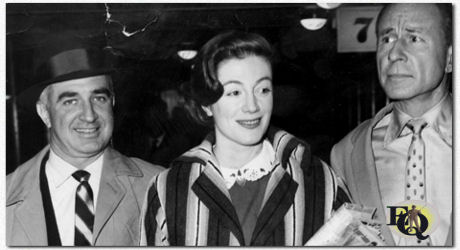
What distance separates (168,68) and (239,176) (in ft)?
1.92

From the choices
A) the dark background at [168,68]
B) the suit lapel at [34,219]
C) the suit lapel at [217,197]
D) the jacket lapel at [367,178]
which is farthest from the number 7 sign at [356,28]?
the suit lapel at [34,219]

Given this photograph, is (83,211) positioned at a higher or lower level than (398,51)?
lower

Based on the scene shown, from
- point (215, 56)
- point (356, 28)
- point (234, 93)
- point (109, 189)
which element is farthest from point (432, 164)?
point (109, 189)

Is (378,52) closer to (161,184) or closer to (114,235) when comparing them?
(161,184)

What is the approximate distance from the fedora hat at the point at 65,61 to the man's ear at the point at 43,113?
0.03m

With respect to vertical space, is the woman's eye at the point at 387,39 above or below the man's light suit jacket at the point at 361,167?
above

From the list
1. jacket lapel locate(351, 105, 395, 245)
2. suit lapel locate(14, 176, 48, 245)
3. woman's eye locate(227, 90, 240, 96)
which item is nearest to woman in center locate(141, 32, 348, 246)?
woman's eye locate(227, 90, 240, 96)

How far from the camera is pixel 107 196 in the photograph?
2.67 m

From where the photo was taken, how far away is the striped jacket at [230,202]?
2525 millimetres

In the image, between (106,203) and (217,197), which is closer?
(217,197)

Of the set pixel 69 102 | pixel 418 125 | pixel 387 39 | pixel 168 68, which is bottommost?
pixel 418 125

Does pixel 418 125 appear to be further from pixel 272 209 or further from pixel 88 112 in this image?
pixel 88 112

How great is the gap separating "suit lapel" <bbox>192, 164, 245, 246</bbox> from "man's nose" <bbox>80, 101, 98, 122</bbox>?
0.55 meters

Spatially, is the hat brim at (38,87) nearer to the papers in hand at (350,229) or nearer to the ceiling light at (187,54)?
the ceiling light at (187,54)
